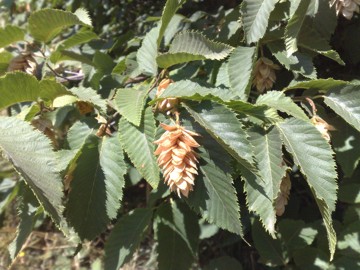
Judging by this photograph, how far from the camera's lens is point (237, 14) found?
1.37 metres

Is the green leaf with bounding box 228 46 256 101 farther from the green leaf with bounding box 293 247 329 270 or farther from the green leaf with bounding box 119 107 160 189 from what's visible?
the green leaf with bounding box 293 247 329 270

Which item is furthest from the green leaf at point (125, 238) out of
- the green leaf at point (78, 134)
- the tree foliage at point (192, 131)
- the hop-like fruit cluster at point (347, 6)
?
the hop-like fruit cluster at point (347, 6)

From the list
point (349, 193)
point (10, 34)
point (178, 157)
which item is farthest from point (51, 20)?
point (349, 193)

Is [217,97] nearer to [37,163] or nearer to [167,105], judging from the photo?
[167,105]

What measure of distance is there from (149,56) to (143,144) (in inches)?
14.3

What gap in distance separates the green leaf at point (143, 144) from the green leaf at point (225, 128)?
0.11m

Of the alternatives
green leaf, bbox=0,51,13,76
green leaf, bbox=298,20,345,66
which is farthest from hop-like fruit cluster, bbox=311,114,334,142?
green leaf, bbox=0,51,13,76

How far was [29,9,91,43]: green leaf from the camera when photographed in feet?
4.06

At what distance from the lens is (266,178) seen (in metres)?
0.97

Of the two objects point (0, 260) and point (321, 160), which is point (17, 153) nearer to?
point (321, 160)

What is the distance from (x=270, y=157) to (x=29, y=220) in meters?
0.62

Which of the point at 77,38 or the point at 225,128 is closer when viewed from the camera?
the point at 225,128

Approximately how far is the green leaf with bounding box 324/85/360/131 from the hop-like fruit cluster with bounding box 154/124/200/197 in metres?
0.38

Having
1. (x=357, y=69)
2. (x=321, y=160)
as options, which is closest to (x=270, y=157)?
(x=321, y=160)
